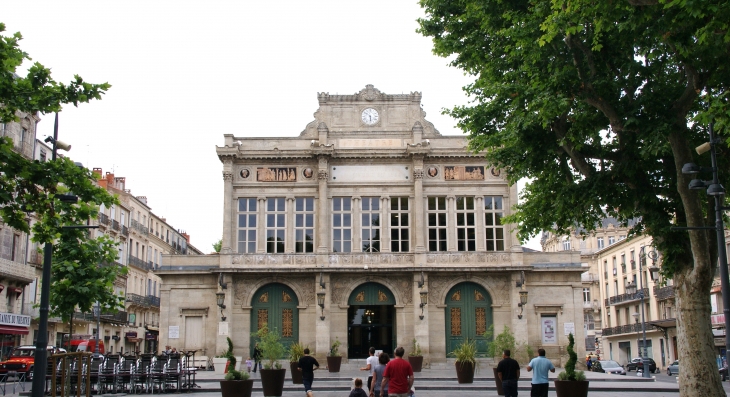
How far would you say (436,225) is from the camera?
4109cm

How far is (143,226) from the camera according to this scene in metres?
62.8

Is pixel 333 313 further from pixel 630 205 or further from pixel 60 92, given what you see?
pixel 60 92

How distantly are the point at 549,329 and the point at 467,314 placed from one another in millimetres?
4465

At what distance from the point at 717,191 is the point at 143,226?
52945 mm

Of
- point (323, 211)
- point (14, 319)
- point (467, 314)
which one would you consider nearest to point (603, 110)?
point (467, 314)

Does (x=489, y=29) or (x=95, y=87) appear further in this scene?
(x=489, y=29)

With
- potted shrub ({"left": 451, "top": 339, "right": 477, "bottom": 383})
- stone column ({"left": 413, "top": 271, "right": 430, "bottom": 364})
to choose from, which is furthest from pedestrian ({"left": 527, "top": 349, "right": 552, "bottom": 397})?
stone column ({"left": 413, "top": 271, "right": 430, "bottom": 364})

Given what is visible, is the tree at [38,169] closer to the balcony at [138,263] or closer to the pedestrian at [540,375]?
the pedestrian at [540,375]

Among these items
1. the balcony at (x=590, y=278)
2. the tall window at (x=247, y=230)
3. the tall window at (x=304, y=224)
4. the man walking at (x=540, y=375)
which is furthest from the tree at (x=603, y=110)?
the balcony at (x=590, y=278)

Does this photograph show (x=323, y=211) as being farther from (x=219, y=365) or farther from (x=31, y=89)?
(x=31, y=89)

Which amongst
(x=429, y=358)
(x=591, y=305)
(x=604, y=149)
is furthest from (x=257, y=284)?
(x=591, y=305)

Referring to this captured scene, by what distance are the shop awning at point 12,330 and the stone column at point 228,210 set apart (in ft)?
37.9

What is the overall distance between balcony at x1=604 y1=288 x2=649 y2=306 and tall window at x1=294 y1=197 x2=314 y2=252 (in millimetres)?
33330

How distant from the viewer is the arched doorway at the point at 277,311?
132 feet
